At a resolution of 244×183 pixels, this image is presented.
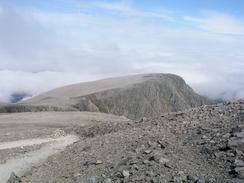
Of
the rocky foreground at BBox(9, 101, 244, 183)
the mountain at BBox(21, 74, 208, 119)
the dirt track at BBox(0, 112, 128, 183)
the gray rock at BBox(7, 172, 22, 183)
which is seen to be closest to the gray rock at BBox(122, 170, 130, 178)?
the rocky foreground at BBox(9, 101, 244, 183)

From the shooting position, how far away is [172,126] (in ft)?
61.1

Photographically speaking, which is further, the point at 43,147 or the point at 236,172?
the point at 43,147

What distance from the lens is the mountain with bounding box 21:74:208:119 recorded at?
276 feet

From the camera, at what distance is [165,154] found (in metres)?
15.3

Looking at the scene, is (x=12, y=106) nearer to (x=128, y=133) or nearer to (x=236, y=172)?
(x=128, y=133)

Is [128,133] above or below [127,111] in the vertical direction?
above

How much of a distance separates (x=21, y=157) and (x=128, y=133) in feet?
13.5

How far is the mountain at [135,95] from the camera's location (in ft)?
276

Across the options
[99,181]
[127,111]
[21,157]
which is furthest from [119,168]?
[127,111]

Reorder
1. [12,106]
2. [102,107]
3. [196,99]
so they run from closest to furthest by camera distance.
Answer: [12,106] < [102,107] < [196,99]

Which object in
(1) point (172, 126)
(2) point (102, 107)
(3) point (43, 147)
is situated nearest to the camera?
(1) point (172, 126)

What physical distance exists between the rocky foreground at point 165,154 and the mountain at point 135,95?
5844 cm

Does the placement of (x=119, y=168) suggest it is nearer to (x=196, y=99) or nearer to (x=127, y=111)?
(x=127, y=111)

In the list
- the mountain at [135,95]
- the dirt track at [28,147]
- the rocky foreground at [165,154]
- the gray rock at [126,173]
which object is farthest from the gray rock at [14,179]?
the mountain at [135,95]
